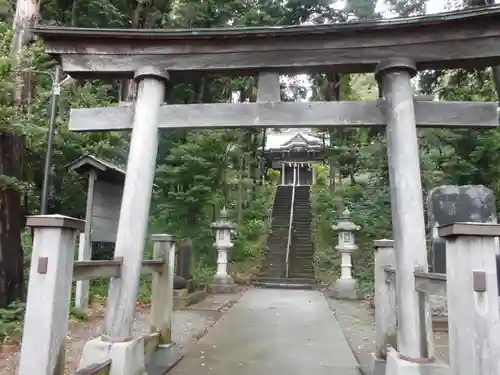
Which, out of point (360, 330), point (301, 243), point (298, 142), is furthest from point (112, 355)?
point (298, 142)

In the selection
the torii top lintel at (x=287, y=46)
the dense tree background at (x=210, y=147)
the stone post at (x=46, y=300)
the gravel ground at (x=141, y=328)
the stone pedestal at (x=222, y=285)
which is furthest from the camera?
the stone pedestal at (x=222, y=285)

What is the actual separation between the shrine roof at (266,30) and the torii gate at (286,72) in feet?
0.03

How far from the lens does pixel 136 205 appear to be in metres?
4.42

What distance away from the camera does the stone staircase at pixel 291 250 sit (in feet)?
48.5

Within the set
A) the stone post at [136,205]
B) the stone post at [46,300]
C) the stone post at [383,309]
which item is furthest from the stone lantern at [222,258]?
the stone post at [46,300]

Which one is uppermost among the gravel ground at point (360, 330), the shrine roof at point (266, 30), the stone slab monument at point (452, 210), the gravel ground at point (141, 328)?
the shrine roof at point (266, 30)

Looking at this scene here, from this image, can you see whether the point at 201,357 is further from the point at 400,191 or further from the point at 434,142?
the point at 434,142

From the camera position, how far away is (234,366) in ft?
16.9

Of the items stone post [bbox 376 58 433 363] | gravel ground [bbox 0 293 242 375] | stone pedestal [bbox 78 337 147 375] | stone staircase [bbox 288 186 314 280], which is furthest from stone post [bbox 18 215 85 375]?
stone staircase [bbox 288 186 314 280]

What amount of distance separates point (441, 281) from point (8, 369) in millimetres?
4446

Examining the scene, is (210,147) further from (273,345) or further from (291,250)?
(273,345)

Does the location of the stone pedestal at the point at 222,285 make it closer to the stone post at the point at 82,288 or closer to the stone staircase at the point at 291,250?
the stone staircase at the point at 291,250

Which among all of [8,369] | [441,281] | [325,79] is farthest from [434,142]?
[8,369]

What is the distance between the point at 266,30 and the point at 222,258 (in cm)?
933
